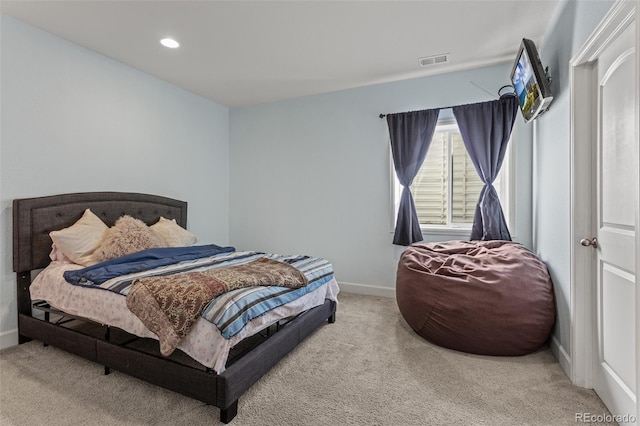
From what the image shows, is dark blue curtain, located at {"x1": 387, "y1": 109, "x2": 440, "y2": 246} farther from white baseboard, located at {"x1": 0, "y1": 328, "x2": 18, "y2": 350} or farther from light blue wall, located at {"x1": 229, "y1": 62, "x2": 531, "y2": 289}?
white baseboard, located at {"x1": 0, "y1": 328, "x2": 18, "y2": 350}

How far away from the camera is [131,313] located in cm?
192

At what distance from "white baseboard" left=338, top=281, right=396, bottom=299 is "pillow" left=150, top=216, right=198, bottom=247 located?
6.40 ft

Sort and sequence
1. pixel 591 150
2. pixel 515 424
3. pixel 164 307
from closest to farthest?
pixel 515 424 → pixel 164 307 → pixel 591 150

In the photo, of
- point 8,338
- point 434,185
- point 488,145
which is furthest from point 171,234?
point 488,145

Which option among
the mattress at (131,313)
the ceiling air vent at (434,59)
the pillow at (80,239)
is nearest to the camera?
the mattress at (131,313)

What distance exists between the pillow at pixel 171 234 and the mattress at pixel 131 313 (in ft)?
2.78

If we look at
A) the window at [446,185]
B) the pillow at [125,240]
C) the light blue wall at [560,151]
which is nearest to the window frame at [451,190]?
the window at [446,185]

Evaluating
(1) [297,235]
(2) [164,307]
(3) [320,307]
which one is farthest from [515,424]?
(1) [297,235]

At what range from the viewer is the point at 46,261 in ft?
8.79

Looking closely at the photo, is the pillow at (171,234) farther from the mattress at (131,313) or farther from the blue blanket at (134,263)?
the mattress at (131,313)

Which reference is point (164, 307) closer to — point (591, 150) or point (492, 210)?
point (591, 150)

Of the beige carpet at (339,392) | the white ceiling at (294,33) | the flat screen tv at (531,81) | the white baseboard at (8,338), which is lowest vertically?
the beige carpet at (339,392)

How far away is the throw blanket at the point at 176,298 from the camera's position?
5.52ft

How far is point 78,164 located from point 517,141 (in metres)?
4.38
